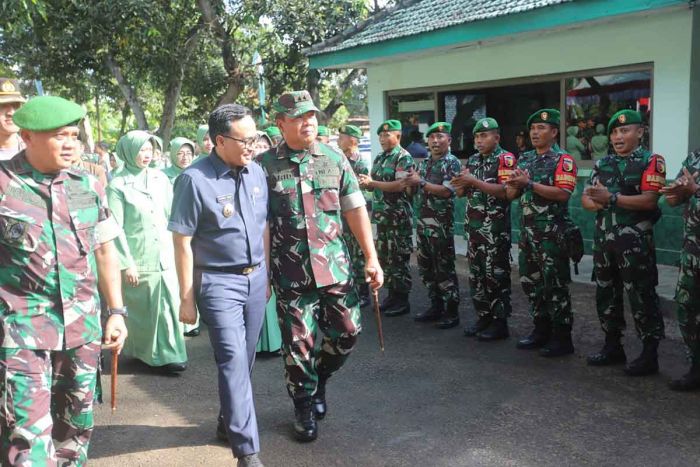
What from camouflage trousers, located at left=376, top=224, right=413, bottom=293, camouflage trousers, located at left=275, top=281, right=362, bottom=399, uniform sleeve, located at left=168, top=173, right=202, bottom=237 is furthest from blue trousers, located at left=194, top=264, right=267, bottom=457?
camouflage trousers, located at left=376, top=224, right=413, bottom=293

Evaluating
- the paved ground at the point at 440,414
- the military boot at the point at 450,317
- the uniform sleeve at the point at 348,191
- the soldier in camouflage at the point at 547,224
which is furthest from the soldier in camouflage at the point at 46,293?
the military boot at the point at 450,317

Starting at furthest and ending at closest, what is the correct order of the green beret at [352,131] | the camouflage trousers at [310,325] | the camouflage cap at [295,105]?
1. the green beret at [352,131]
2. the camouflage trousers at [310,325]
3. the camouflage cap at [295,105]

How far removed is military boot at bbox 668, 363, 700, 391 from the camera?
4.24 meters

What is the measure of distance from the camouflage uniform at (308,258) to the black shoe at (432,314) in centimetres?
240

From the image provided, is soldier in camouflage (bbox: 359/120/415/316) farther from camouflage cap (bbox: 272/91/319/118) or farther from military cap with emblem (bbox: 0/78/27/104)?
military cap with emblem (bbox: 0/78/27/104)

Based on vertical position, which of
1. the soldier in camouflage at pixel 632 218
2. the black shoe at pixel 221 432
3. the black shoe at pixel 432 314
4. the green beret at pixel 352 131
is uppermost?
the green beret at pixel 352 131

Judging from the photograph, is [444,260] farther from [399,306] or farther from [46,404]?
[46,404]

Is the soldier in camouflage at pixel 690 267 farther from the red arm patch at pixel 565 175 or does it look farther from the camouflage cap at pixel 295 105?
the camouflage cap at pixel 295 105

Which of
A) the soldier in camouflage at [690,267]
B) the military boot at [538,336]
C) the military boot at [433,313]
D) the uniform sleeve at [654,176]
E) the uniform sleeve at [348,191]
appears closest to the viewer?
the uniform sleeve at [348,191]

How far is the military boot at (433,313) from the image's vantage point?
6.22 metres

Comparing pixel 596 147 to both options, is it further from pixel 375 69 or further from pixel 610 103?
pixel 375 69

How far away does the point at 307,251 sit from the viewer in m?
3.77

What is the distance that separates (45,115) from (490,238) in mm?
3604

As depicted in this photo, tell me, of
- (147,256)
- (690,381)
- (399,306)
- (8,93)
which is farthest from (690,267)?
(8,93)
